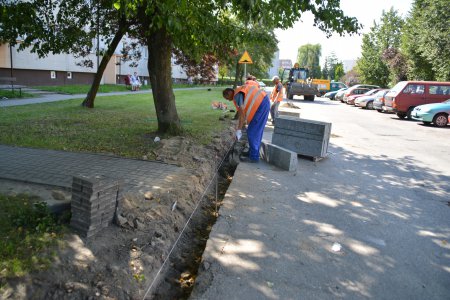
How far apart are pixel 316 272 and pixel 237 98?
467cm

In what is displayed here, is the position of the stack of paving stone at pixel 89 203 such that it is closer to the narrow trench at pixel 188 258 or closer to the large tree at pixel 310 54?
the narrow trench at pixel 188 258

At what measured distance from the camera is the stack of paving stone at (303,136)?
856cm

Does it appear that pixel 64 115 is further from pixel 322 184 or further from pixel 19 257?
pixel 19 257

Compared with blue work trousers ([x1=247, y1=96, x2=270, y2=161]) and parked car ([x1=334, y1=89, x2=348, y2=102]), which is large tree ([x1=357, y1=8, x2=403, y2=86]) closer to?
parked car ([x1=334, y1=89, x2=348, y2=102])

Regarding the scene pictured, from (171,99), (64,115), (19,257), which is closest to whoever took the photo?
(19,257)

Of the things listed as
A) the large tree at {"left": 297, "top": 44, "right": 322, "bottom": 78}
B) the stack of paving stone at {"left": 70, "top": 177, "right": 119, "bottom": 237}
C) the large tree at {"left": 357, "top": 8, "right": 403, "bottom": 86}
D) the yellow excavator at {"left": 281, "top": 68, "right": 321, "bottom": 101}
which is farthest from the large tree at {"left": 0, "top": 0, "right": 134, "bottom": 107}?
the large tree at {"left": 297, "top": 44, "right": 322, "bottom": 78}

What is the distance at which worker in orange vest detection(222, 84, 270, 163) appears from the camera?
7.86 metres

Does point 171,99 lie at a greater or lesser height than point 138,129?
greater

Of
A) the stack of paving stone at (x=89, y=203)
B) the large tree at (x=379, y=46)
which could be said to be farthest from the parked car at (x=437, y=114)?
the large tree at (x=379, y=46)

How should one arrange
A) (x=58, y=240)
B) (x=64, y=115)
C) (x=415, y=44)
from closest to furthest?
(x=58, y=240)
(x=64, y=115)
(x=415, y=44)

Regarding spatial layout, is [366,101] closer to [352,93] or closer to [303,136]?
[352,93]

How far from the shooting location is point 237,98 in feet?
25.8

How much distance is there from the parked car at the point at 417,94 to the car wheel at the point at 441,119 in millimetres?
2584

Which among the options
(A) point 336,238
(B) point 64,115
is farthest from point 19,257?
(B) point 64,115
